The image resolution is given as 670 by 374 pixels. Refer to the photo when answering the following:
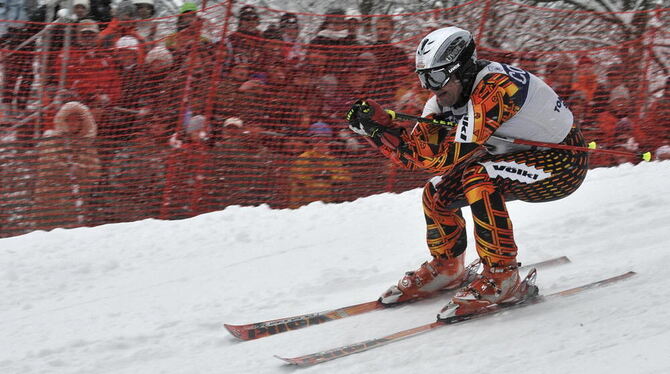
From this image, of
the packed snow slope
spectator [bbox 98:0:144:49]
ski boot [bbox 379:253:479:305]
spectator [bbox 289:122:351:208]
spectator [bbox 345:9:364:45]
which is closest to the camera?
the packed snow slope

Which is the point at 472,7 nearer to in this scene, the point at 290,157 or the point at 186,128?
the point at 290,157

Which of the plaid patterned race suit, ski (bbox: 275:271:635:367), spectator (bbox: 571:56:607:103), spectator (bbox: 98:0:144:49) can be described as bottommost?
ski (bbox: 275:271:635:367)

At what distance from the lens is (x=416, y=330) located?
390 cm

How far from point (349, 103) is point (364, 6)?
4773 millimetres

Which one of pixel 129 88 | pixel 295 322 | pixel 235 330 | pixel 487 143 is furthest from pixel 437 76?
pixel 129 88

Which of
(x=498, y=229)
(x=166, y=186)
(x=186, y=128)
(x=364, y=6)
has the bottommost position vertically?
(x=498, y=229)

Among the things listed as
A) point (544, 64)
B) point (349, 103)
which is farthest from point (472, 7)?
point (349, 103)

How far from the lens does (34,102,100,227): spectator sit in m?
6.00

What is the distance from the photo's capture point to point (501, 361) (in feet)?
10.9

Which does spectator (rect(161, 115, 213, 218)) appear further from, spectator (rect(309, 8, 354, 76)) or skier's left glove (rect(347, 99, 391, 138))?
skier's left glove (rect(347, 99, 391, 138))

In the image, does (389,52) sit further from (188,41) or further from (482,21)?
(188,41)

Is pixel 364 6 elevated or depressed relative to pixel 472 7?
elevated

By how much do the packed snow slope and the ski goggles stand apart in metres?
1.25

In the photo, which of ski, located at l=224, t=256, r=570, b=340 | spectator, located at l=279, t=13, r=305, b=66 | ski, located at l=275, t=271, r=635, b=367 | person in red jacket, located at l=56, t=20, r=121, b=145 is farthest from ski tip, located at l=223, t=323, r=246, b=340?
spectator, located at l=279, t=13, r=305, b=66
